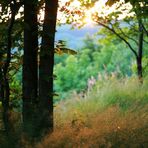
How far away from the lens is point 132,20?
20.4m

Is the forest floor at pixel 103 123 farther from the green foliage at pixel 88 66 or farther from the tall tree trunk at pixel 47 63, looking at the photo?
the green foliage at pixel 88 66

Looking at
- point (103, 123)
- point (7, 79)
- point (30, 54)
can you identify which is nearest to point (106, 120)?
point (103, 123)

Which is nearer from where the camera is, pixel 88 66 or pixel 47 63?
pixel 47 63

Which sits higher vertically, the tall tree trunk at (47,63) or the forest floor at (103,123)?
the tall tree trunk at (47,63)

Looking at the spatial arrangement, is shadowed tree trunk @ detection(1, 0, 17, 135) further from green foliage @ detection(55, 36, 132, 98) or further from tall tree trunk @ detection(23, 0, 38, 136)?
green foliage @ detection(55, 36, 132, 98)

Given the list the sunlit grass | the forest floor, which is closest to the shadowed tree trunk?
the forest floor

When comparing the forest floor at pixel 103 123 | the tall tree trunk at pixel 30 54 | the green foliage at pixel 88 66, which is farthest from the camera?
the green foliage at pixel 88 66

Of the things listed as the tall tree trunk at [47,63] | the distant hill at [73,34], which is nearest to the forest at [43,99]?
the tall tree trunk at [47,63]

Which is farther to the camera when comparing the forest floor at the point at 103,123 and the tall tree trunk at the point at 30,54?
the tall tree trunk at the point at 30,54

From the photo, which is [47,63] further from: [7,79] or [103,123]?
[103,123]

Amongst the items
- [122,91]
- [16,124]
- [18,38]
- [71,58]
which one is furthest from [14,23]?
[71,58]

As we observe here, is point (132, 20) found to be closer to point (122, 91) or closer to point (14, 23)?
point (122, 91)

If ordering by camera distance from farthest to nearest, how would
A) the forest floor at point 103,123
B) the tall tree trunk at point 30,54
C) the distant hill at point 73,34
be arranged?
the distant hill at point 73,34
the tall tree trunk at point 30,54
the forest floor at point 103,123

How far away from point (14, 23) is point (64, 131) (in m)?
2.49
